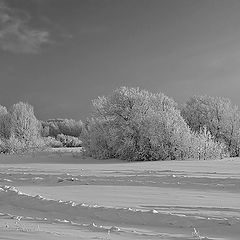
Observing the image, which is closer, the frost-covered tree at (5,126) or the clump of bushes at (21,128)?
the clump of bushes at (21,128)

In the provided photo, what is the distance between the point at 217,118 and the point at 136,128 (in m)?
21.9

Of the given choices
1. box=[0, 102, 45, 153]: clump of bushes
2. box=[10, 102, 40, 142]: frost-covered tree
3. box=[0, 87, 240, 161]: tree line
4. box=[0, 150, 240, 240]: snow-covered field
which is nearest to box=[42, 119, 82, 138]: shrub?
box=[0, 102, 45, 153]: clump of bushes

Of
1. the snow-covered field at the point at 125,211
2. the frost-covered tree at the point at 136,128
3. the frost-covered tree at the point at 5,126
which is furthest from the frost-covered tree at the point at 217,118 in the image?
the snow-covered field at the point at 125,211

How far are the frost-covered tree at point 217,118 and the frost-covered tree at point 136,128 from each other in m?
14.8

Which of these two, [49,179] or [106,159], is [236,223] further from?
[106,159]

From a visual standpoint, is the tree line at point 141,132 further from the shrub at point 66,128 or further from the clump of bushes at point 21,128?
the shrub at point 66,128

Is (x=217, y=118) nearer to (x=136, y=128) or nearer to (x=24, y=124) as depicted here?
(x=136, y=128)

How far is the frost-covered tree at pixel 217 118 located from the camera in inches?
2343

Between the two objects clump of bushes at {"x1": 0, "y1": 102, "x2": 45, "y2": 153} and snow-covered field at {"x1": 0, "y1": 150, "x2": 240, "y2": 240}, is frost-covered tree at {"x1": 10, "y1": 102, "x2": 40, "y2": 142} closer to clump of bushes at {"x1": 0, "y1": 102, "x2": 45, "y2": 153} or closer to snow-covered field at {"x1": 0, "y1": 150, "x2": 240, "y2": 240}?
clump of bushes at {"x1": 0, "y1": 102, "x2": 45, "y2": 153}

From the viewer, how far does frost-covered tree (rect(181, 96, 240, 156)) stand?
59.5m

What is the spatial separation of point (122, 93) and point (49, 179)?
82.6ft

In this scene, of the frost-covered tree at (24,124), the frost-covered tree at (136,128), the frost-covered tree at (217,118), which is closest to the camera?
the frost-covered tree at (136,128)

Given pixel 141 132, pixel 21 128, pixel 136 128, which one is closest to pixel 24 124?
pixel 21 128

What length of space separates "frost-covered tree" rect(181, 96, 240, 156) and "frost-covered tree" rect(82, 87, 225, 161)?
14825 millimetres
